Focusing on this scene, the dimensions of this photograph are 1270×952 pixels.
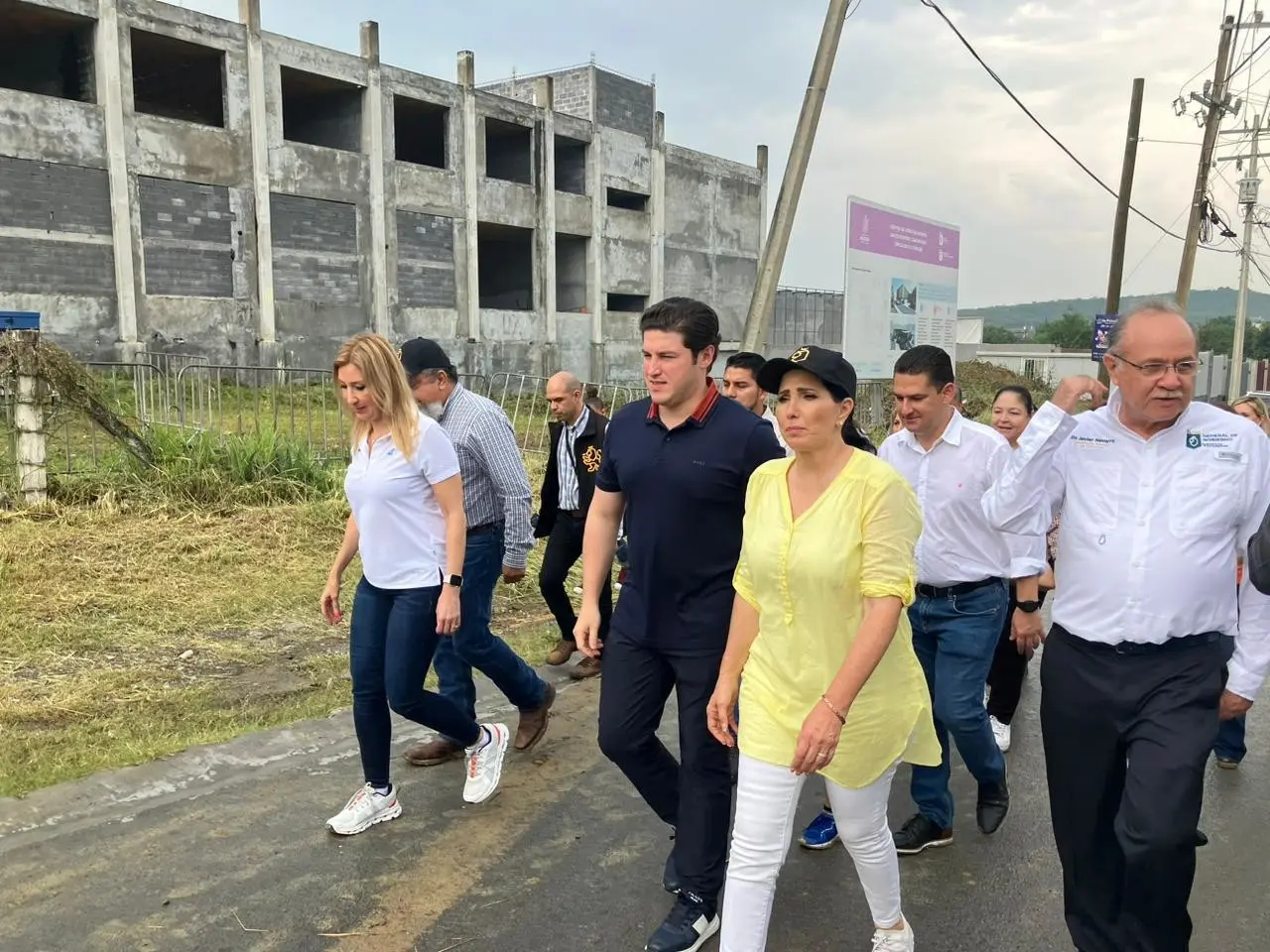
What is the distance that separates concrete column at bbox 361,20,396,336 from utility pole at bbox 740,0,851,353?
63.9 feet

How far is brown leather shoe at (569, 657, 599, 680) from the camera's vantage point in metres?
5.75

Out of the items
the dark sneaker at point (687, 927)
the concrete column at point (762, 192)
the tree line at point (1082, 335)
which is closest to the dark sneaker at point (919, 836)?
the dark sneaker at point (687, 927)

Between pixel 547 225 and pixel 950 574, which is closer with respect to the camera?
pixel 950 574

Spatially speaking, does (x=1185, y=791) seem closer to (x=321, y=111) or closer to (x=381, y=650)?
(x=381, y=650)

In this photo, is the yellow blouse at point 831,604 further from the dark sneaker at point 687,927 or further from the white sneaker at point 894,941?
the dark sneaker at point 687,927

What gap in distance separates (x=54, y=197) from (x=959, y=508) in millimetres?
23131

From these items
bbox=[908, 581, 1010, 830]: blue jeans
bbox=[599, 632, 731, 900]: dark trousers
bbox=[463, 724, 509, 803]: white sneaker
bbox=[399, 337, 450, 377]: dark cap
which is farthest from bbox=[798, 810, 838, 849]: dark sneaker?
bbox=[399, 337, 450, 377]: dark cap

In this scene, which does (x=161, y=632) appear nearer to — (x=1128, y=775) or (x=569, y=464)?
(x=569, y=464)

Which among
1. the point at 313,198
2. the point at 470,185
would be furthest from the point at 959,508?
the point at 470,185

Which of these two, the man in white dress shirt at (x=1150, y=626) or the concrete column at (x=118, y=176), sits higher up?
the concrete column at (x=118, y=176)

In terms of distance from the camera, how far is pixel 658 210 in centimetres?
3538

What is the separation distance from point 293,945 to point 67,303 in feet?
73.5

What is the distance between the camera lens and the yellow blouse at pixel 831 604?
2480 mm

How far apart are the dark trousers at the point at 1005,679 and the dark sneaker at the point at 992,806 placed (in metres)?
0.91
